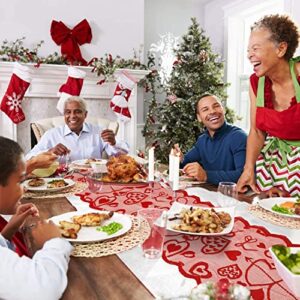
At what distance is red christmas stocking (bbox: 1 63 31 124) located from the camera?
3.91 meters

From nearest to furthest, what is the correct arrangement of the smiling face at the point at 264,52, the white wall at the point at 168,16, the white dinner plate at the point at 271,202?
the white dinner plate at the point at 271,202 < the smiling face at the point at 264,52 < the white wall at the point at 168,16

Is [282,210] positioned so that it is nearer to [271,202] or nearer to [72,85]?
[271,202]

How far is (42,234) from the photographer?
0.94 m

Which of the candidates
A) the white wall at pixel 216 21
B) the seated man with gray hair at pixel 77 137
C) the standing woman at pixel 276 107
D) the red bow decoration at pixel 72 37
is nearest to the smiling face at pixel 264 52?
the standing woman at pixel 276 107

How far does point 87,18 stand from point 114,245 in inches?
157

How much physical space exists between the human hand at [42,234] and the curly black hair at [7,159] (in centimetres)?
14

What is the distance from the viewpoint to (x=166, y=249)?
101cm

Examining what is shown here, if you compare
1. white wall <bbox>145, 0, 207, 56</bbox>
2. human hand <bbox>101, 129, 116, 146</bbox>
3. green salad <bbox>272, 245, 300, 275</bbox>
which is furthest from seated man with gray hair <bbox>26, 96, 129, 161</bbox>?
white wall <bbox>145, 0, 207, 56</bbox>

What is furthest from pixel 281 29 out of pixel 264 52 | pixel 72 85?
pixel 72 85

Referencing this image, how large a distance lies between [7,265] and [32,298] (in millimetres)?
82

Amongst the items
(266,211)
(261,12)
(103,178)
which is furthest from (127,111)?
(266,211)

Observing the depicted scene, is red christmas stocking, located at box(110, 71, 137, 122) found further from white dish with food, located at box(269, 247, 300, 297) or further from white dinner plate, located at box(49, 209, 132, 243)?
white dish with food, located at box(269, 247, 300, 297)

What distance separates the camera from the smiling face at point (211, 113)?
2213 mm

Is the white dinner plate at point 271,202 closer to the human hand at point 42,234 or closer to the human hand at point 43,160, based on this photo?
the human hand at point 42,234
